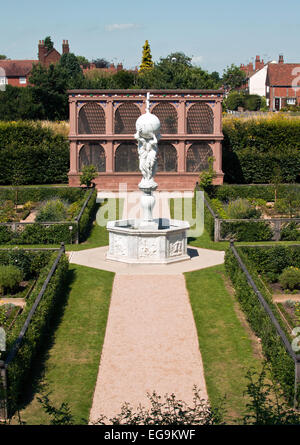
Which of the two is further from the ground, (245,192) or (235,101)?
(235,101)

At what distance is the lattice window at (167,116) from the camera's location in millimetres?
38812

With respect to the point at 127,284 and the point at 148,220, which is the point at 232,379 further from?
the point at 148,220

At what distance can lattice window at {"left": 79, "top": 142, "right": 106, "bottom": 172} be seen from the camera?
3838 cm

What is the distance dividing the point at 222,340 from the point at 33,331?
15.1 ft

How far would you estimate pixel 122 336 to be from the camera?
52.9ft

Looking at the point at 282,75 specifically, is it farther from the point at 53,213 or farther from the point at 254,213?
the point at 53,213

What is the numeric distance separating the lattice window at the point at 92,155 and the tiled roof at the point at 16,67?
52.3m

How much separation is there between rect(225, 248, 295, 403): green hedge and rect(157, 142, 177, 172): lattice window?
17.7 meters

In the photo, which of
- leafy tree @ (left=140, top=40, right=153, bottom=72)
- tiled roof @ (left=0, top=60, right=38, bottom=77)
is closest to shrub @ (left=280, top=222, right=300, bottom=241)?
leafy tree @ (left=140, top=40, right=153, bottom=72)

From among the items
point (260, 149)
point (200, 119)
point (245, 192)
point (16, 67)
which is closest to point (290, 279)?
point (245, 192)

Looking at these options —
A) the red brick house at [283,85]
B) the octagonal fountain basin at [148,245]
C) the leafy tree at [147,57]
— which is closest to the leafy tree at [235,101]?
the red brick house at [283,85]

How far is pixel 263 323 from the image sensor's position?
15.1 meters
